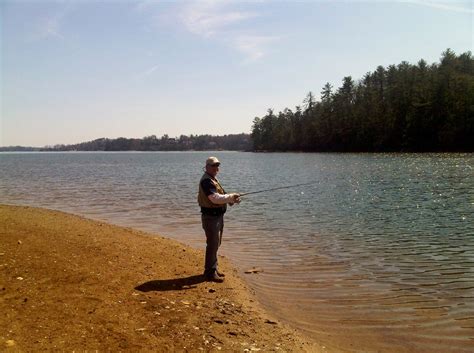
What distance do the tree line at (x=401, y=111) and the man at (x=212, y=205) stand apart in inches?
3234

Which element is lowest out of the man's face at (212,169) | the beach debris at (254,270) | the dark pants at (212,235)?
the beach debris at (254,270)

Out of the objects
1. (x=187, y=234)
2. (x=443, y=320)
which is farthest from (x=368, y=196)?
(x=443, y=320)

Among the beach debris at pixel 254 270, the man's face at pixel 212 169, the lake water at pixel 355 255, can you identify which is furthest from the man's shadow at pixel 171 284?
the man's face at pixel 212 169

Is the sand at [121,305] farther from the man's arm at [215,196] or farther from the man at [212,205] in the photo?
the man's arm at [215,196]

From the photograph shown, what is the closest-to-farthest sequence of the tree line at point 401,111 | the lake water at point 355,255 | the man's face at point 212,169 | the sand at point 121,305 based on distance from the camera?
the sand at point 121,305, the lake water at point 355,255, the man's face at point 212,169, the tree line at point 401,111

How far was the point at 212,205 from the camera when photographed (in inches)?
334

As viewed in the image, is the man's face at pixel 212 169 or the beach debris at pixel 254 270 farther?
the beach debris at pixel 254 270

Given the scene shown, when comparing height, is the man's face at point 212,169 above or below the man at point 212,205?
above

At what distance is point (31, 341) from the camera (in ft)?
16.6

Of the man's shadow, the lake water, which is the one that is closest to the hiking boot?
the man's shadow

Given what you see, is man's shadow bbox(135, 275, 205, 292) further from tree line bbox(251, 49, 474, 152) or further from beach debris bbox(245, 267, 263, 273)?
tree line bbox(251, 49, 474, 152)

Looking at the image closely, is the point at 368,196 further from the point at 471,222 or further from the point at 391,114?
the point at 391,114

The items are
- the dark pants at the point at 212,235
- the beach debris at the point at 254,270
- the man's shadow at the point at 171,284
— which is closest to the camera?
the man's shadow at the point at 171,284

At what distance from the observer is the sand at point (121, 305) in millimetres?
5355
